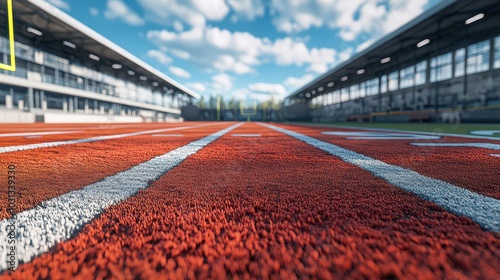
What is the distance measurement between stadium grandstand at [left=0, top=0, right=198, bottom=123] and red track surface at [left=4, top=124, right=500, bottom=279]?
18.5 meters

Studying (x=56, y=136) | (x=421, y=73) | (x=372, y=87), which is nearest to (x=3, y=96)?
(x=56, y=136)

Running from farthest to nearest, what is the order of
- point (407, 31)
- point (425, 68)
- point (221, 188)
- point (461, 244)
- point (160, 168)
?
1. point (425, 68)
2. point (407, 31)
3. point (160, 168)
4. point (221, 188)
5. point (461, 244)

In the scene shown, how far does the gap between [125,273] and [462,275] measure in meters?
0.82

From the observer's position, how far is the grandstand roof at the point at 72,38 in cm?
1617

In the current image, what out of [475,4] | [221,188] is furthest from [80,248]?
[475,4]

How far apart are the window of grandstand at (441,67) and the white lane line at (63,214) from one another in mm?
28127

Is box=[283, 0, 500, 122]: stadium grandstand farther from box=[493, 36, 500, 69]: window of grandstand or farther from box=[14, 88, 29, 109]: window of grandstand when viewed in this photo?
box=[14, 88, 29, 109]: window of grandstand

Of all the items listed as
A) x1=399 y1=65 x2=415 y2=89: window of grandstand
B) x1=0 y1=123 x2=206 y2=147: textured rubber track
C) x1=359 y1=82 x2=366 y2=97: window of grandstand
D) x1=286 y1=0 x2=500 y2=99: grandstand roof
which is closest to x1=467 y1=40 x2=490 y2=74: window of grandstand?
x1=286 y1=0 x2=500 y2=99: grandstand roof

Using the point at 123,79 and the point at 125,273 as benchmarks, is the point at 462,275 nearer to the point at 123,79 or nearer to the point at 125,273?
the point at 125,273

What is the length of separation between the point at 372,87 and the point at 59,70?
41.9 metres

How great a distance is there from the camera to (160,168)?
1614 millimetres

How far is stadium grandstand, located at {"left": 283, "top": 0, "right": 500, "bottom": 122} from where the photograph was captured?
49.0 ft

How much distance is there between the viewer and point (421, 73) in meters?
23.6

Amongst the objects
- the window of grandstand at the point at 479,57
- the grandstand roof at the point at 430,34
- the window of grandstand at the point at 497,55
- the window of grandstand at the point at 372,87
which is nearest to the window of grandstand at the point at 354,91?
the window of grandstand at the point at 372,87
